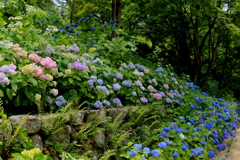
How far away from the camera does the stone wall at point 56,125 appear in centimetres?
196

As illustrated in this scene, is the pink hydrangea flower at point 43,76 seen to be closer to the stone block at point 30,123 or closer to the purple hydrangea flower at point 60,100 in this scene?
the purple hydrangea flower at point 60,100

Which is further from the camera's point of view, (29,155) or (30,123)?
(30,123)

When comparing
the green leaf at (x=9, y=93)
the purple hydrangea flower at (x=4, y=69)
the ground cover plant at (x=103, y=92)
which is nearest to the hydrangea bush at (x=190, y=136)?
the ground cover plant at (x=103, y=92)

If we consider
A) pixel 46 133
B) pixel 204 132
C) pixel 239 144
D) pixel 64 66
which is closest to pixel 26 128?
pixel 46 133

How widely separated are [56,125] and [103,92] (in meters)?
0.96

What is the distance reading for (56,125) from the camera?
2.12 meters

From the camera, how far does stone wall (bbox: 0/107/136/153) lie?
196 centimetres

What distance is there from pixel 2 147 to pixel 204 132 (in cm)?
301

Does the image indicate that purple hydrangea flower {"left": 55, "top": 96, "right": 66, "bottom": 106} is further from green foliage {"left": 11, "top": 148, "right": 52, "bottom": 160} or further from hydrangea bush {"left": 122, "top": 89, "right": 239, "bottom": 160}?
green foliage {"left": 11, "top": 148, "right": 52, "bottom": 160}

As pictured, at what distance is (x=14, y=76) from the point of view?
217 centimetres

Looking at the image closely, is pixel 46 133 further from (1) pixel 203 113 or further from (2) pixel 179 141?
(1) pixel 203 113

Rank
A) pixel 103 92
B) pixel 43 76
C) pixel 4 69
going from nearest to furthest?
pixel 4 69 → pixel 43 76 → pixel 103 92

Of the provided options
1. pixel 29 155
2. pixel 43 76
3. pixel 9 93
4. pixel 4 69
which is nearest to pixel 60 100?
pixel 43 76

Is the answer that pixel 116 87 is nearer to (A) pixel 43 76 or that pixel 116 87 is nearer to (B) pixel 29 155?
(A) pixel 43 76
